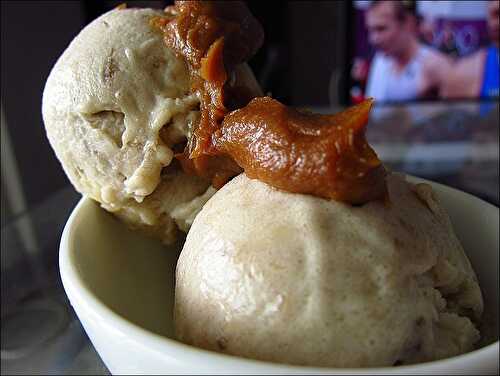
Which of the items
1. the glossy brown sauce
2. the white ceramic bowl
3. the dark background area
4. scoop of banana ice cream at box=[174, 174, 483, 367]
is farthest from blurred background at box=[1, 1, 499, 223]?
scoop of banana ice cream at box=[174, 174, 483, 367]

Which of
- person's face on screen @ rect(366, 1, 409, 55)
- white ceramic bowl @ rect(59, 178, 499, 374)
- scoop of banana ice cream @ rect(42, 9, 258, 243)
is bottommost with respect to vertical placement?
person's face on screen @ rect(366, 1, 409, 55)

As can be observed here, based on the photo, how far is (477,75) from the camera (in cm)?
185

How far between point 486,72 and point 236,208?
1.59 meters

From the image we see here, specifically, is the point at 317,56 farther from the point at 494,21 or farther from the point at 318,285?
the point at 318,285

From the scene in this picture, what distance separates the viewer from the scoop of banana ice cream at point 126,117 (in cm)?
57

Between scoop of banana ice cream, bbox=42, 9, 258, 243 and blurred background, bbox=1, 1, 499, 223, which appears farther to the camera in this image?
blurred background, bbox=1, 1, 499, 223

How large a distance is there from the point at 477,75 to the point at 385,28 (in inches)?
12.8

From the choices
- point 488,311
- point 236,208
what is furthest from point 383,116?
point 236,208

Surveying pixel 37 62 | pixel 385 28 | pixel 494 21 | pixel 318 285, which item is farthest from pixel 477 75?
pixel 318 285

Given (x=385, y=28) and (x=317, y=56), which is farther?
(x=317, y=56)

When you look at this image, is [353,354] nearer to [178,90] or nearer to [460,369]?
[460,369]

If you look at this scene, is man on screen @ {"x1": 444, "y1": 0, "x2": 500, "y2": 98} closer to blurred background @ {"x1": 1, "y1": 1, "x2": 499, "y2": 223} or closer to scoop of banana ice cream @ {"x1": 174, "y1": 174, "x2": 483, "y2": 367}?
blurred background @ {"x1": 1, "y1": 1, "x2": 499, "y2": 223}

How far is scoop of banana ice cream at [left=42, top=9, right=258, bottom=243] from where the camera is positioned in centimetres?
57

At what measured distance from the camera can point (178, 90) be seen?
1.92ft
